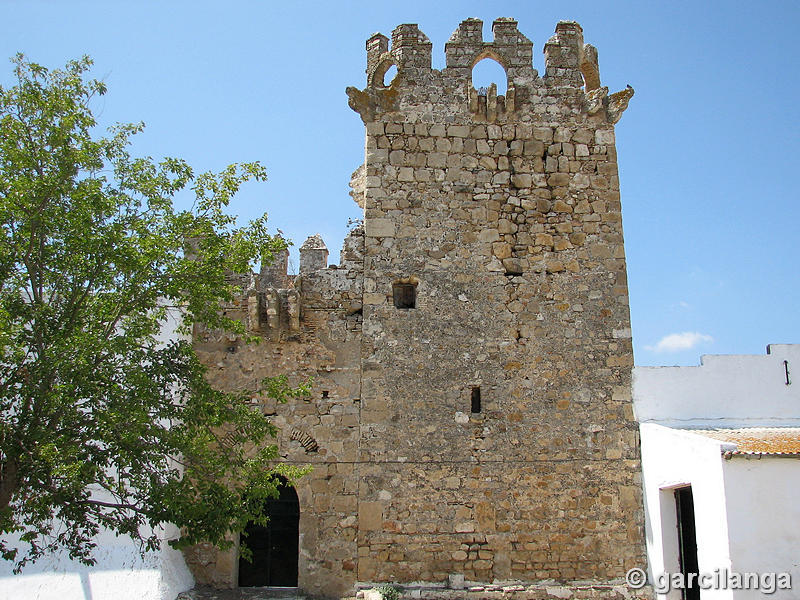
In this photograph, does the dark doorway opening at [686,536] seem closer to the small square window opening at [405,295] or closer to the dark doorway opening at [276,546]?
the small square window opening at [405,295]

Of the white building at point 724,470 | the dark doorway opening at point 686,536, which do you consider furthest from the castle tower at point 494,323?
the dark doorway opening at point 686,536

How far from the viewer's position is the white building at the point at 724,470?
7.49 m

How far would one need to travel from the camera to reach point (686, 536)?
8.91 metres

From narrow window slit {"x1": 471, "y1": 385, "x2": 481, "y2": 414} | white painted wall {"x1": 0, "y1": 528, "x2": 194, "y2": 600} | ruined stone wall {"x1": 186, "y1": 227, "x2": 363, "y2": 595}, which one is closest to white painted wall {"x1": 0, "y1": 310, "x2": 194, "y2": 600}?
white painted wall {"x1": 0, "y1": 528, "x2": 194, "y2": 600}

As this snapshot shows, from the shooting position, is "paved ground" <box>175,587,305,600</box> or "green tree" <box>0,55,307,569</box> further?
"paved ground" <box>175,587,305,600</box>

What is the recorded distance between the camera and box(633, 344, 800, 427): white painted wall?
31.6 feet

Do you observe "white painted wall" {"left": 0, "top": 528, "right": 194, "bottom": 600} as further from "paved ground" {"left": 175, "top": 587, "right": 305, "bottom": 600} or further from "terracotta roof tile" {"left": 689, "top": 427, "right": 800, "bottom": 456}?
"terracotta roof tile" {"left": 689, "top": 427, "right": 800, "bottom": 456}

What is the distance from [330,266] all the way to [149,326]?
11.3 ft

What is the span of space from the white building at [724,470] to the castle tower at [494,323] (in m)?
0.38

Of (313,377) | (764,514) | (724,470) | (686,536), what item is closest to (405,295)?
(313,377)

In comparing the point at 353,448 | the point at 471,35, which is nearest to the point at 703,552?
the point at 353,448

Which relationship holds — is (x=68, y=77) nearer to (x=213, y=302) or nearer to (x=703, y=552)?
(x=213, y=302)

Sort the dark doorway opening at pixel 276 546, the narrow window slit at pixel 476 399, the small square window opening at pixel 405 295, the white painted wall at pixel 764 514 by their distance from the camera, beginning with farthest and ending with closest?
1. the small square window opening at pixel 405 295
2. the narrow window slit at pixel 476 399
3. the dark doorway opening at pixel 276 546
4. the white painted wall at pixel 764 514

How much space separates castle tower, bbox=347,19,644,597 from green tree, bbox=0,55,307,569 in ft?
7.73
